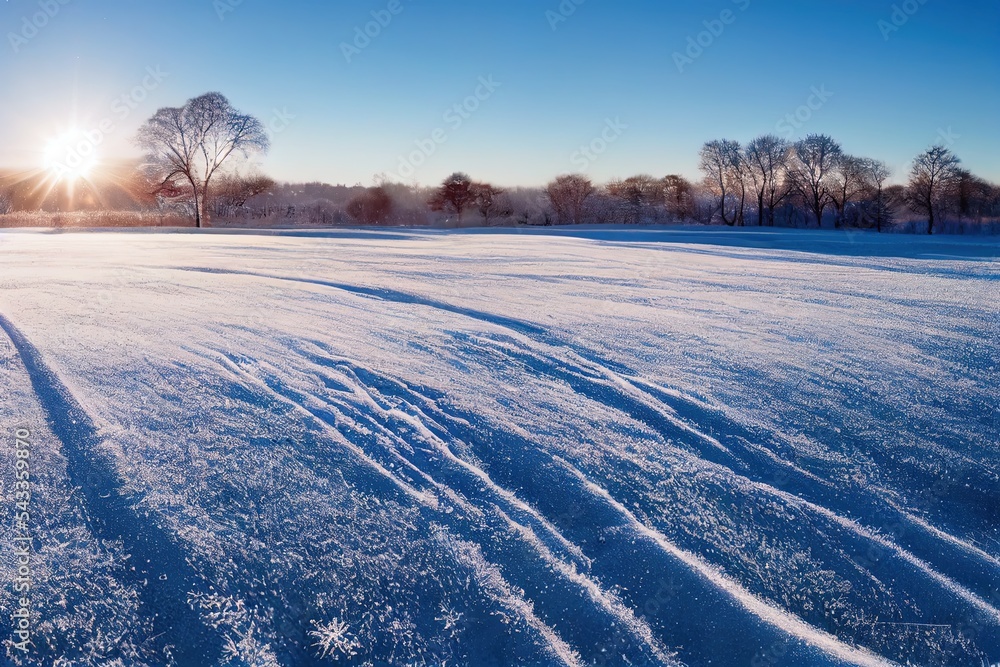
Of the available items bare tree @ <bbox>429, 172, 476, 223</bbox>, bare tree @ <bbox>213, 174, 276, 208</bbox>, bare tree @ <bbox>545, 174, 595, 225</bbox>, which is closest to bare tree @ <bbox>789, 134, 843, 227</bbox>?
bare tree @ <bbox>545, 174, 595, 225</bbox>

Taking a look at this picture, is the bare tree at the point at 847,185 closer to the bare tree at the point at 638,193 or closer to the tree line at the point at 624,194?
the tree line at the point at 624,194

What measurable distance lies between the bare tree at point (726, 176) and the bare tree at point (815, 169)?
3095mm

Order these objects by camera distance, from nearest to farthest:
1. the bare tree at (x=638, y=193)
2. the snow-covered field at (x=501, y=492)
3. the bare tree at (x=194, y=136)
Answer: the snow-covered field at (x=501, y=492)
the bare tree at (x=194, y=136)
the bare tree at (x=638, y=193)

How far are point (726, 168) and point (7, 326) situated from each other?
3899 centimetres

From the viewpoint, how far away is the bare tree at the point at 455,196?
37562 mm

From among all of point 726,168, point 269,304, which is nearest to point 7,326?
point 269,304

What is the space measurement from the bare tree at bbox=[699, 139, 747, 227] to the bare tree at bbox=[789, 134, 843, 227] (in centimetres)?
310

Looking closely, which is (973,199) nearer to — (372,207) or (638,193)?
(638,193)

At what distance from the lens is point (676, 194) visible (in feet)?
136

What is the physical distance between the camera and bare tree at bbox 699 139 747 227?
118 feet

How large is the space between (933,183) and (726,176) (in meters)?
11.1

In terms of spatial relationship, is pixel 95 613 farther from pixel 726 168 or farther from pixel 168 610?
pixel 726 168

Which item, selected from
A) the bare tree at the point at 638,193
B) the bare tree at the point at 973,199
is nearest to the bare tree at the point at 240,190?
the bare tree at the point at 638,193

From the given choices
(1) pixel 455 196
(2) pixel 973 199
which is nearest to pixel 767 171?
(2) pixel 973 199
